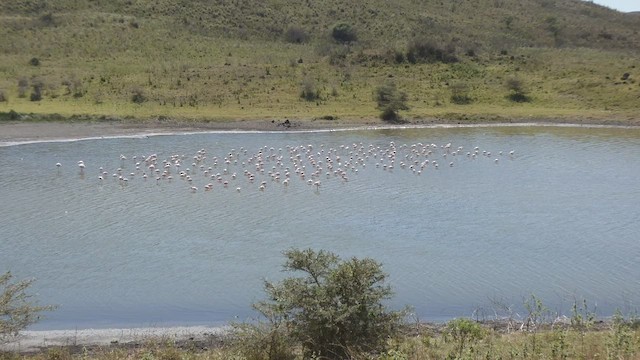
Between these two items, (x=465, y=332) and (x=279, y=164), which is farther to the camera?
(x=279, y=164)

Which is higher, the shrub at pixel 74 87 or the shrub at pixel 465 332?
the shrub at pixel 465 332

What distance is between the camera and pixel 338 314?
34.1 feet

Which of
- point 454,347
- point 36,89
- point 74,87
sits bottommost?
point 36,89

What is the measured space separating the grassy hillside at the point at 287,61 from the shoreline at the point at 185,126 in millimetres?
1475

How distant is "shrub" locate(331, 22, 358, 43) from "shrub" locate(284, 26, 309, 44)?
2.86 metres

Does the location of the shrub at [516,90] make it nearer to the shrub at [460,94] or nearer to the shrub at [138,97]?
the shrub at [460,94]

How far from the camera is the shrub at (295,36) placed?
70688 mm

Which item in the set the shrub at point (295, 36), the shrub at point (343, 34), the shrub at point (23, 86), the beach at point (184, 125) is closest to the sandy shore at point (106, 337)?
the beach at point (184, 125)

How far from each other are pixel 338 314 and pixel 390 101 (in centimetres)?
3676

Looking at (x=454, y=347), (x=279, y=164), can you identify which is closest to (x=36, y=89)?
(x=279, y=164)

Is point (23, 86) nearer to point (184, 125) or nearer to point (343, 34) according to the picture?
point (184, 125)

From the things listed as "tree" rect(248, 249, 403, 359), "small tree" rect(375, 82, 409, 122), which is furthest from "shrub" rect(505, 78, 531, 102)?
"tree" rect(248, 249, 403, 359)

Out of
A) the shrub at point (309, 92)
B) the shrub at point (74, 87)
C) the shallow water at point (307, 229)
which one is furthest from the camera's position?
the shrub at point (309, 92)

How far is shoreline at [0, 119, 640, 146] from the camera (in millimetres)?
38094
